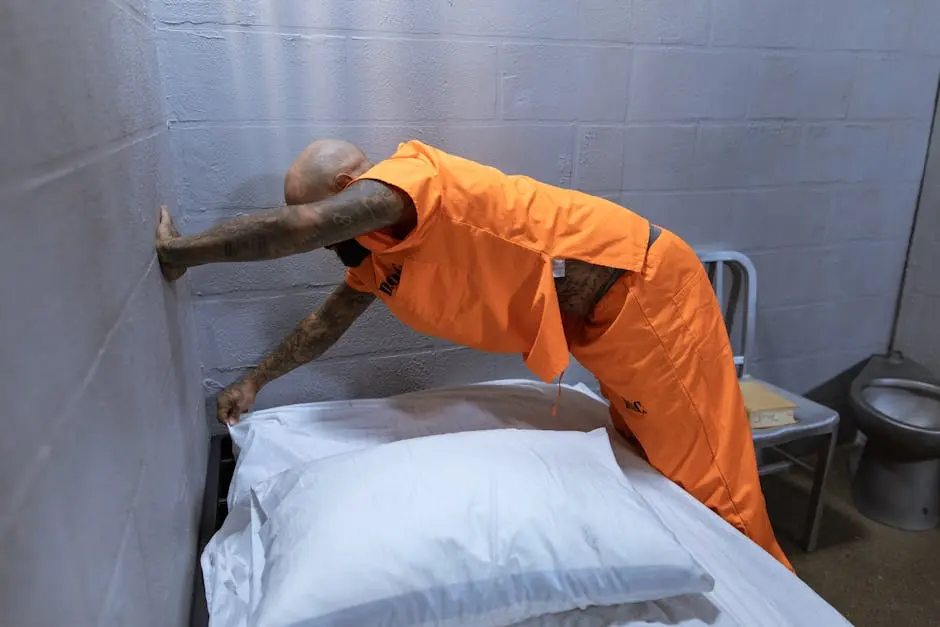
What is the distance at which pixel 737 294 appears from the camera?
2.12 meters

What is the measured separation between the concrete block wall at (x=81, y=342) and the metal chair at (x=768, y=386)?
4.96 feet

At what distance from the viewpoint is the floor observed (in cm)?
177

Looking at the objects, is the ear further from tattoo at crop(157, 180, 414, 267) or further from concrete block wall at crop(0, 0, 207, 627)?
concrete block wall at crop(0, 0, 207, 627)

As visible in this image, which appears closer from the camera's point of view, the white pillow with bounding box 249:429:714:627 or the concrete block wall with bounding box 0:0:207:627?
the concrete block wall with bounding box 0:0:207:627

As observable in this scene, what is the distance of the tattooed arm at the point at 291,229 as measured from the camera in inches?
42.3

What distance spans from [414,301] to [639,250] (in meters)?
0.45

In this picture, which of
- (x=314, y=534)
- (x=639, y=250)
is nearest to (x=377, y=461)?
(x=314, y=534)

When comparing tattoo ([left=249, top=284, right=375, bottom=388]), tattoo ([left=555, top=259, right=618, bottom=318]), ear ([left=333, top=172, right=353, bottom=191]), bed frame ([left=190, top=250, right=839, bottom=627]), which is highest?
ear ([left=333, top=172, right=353, bottom=191])

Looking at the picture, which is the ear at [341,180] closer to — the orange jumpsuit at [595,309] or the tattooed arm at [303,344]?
the orange jumpsuit at [595,309]

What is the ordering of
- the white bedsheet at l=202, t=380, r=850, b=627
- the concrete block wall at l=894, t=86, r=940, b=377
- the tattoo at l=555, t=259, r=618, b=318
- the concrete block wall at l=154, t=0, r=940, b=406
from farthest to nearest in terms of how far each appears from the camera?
1. the concrete block wall at l=894, t=86, r=940, b=377
2. the concrete block wall at l=154, t=0, r=940, b=406
3. the tattoo at l=555, t=259, r=618, b=318
4. the white bedsheet at l=202, t=380, r=850, b=627

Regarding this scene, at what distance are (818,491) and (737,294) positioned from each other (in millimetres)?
628

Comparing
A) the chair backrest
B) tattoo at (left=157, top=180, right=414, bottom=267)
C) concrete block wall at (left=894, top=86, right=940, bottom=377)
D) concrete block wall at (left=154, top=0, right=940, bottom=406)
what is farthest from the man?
concrete block wall at (left=894, top=86, right=940, bottom=377)

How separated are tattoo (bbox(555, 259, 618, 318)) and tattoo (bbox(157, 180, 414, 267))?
14.9 inches

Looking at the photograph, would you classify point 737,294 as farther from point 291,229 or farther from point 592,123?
A: point 291,229
